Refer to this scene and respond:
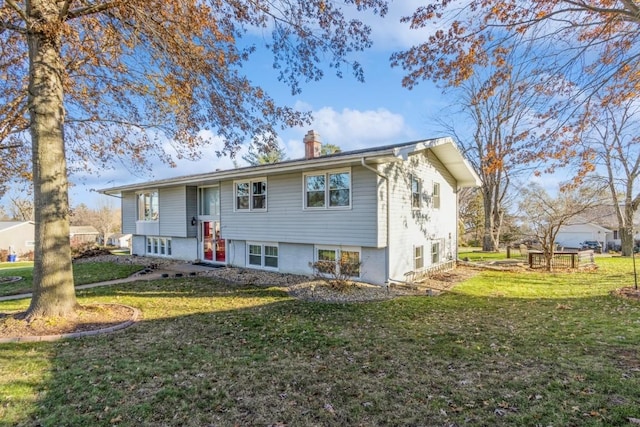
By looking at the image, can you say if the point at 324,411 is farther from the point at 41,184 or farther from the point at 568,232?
the point at 568,232

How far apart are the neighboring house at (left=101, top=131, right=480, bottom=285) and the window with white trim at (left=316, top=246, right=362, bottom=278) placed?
4 cm

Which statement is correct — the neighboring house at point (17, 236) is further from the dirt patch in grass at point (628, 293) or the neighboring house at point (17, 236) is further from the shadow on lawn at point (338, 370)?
the dirt patch in grass at point (628, 293)

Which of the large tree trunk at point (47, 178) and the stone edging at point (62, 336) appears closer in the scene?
the stone edging at point (62, 336)

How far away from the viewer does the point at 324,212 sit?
433 inches

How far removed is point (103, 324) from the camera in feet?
20.9

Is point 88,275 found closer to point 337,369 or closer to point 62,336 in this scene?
point 62,336

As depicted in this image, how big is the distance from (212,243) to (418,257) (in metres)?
9.51

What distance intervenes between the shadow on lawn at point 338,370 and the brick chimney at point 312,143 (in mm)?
9208

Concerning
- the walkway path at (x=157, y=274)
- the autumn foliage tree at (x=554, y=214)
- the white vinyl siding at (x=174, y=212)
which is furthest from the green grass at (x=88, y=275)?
the autumn foliage tree at (x=554, y=214)

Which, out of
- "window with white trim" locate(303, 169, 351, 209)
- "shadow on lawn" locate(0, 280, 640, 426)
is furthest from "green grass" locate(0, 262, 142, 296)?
"window with white trim" locate(303, 169, 351, 209)

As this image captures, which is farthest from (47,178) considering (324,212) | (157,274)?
(157,274)

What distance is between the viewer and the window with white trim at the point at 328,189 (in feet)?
34.9

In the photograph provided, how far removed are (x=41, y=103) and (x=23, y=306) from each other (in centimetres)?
508

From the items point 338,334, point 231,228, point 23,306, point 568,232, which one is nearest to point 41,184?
point 23,306
